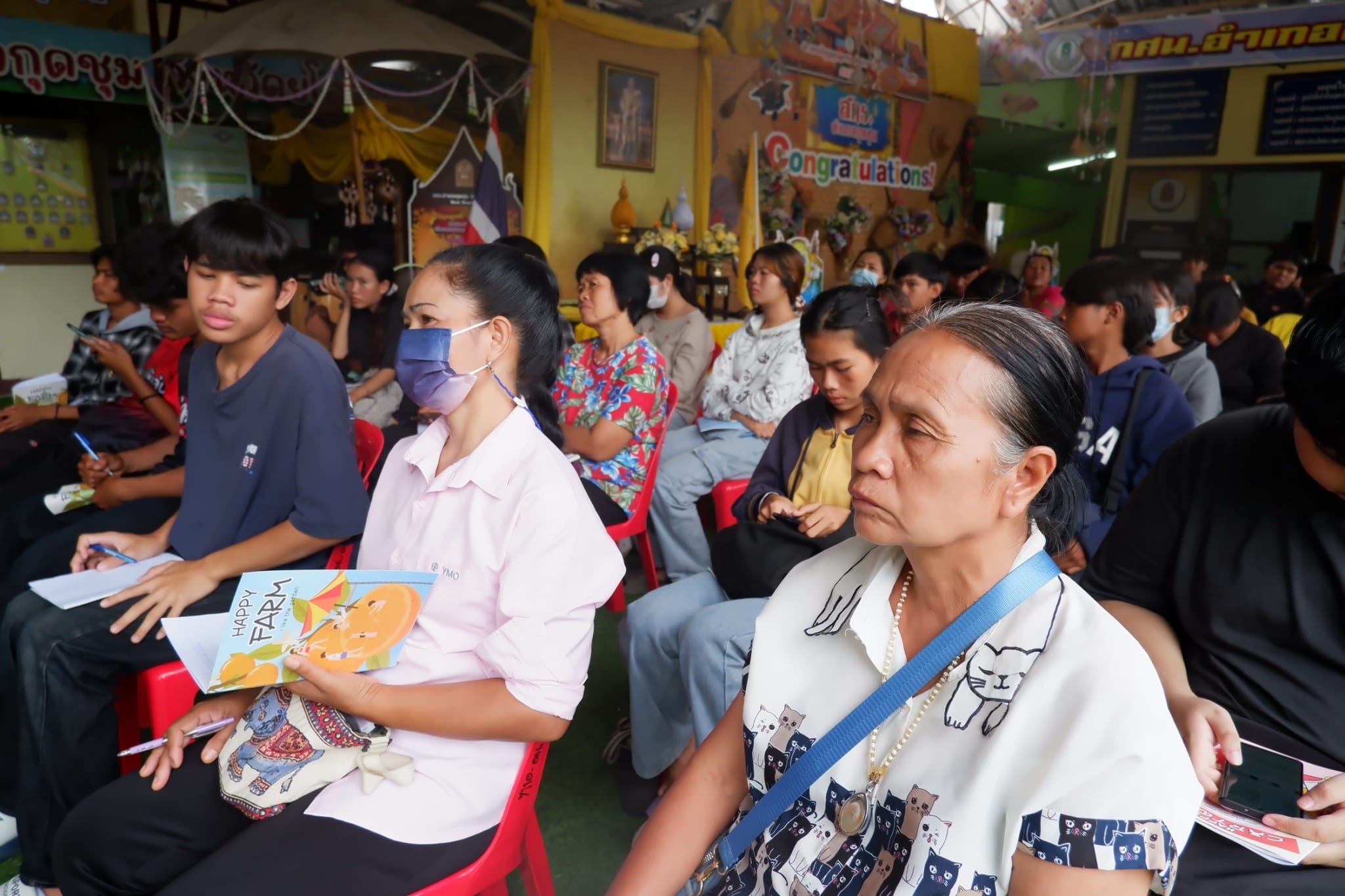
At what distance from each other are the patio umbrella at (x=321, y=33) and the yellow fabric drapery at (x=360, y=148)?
1.08 meters

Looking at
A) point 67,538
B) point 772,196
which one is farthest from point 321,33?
point 772,196

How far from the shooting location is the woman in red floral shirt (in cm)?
308

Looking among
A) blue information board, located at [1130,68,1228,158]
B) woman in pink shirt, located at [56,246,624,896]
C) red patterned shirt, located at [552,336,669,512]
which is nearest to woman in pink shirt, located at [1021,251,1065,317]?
red patterned shirt, located at [552,336,669,512]

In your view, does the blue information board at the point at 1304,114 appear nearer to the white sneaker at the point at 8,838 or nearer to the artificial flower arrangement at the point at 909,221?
the artificial flower arrangement at the point at 909,221

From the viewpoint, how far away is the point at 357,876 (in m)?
1.20

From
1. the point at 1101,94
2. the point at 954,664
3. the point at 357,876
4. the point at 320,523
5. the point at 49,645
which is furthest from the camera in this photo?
the point at 1101,94

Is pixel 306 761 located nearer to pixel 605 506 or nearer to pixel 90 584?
pixel 90 584

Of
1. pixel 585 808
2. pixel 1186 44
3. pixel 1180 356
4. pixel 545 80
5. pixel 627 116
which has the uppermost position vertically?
pixel 1186 44

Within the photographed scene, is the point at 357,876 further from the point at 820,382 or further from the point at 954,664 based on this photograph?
the point at 820,382

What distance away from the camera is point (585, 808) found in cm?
213

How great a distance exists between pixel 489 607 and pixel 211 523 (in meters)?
0.94

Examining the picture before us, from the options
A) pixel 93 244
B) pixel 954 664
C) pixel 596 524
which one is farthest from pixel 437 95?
pixel 954 664

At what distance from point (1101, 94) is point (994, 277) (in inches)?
259

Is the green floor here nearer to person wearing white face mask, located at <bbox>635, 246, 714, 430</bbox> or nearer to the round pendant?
the round pendant
